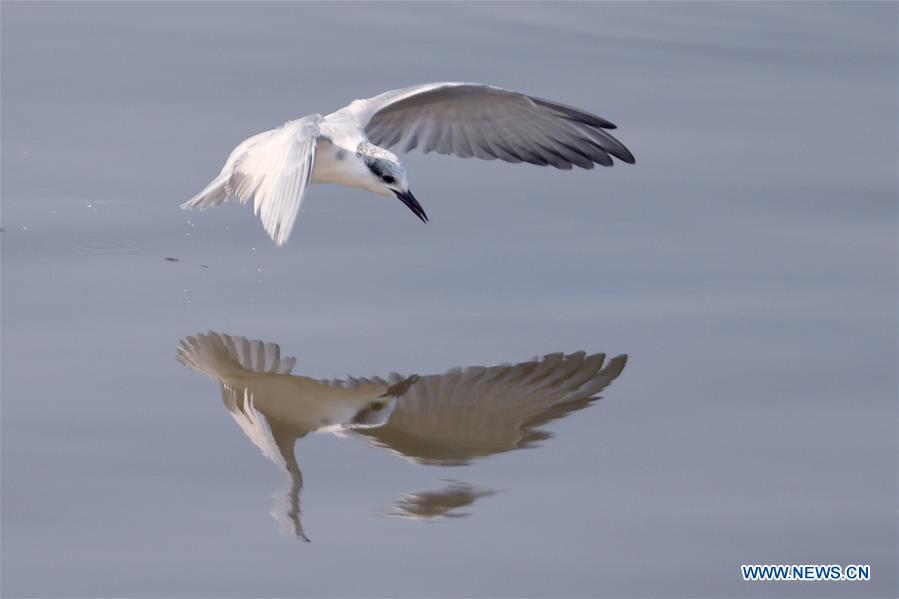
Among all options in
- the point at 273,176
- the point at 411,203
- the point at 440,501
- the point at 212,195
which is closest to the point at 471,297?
the point at 411,203

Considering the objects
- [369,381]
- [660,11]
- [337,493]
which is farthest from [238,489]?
[660,11]

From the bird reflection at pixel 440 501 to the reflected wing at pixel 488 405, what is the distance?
214 mm

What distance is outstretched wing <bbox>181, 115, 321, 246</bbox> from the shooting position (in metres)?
5.65

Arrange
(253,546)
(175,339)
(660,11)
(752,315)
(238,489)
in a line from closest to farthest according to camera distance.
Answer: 1. (253,546)
2. (238,489)
3. (175,339)
4. (752,315)
5. (660,11)

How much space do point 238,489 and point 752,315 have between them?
237cm

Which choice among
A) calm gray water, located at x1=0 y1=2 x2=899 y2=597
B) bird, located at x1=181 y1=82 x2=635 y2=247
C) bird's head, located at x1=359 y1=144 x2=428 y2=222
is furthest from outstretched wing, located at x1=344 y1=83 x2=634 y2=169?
bird's head, located at x1=359 y1=144 x2=428 y2=222

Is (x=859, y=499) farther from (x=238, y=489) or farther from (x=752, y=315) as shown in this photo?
(x=238, y=489)

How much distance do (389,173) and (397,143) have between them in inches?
38.9

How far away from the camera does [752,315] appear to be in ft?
20.3

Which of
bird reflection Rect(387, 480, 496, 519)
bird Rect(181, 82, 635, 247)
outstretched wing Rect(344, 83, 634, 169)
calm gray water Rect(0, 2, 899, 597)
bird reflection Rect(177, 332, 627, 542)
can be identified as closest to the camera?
calm gray water Rect(0, 2, 899, 597)

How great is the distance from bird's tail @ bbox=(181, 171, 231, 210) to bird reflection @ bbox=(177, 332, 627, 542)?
33.6 inches

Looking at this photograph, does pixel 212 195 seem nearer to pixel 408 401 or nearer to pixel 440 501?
pixel 408 401

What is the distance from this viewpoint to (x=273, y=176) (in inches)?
231

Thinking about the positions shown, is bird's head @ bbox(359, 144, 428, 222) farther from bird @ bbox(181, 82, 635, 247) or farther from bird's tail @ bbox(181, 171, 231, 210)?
bird's tail @ bbox(181, 171, 231, 210)
